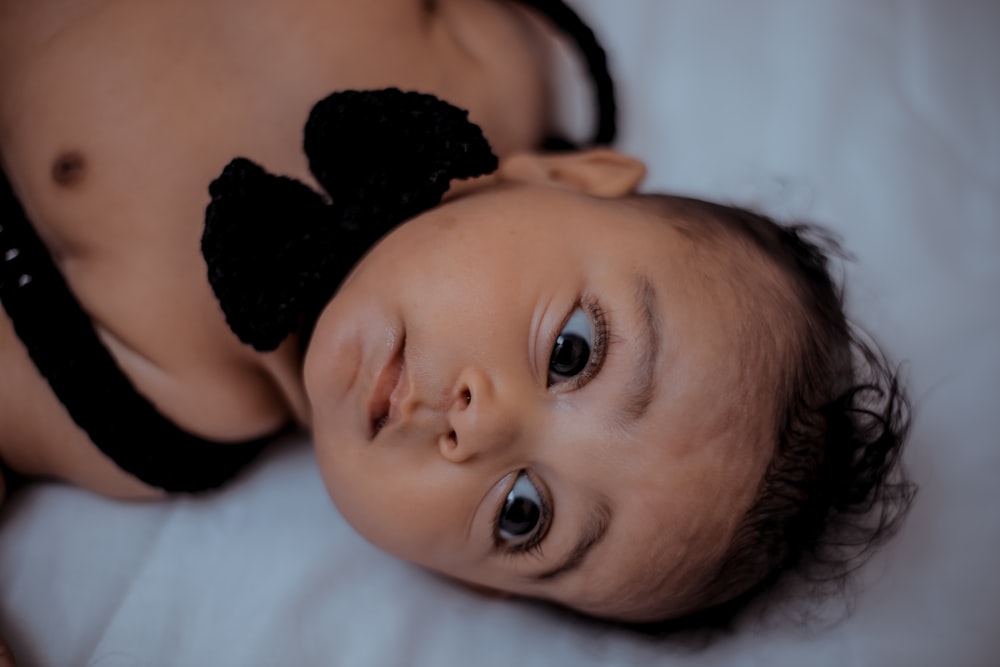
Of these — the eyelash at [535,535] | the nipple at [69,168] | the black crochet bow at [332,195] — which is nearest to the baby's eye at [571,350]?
the eyelash at [535,535]

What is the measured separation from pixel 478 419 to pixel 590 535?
0.62ft

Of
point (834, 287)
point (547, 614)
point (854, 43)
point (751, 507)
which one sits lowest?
point (547, 614)

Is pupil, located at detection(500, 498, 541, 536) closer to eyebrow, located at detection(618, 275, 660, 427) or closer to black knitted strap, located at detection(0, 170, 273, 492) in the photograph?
eyebrow, located at detection(618, 275, 660, 427)

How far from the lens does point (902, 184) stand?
1441 millimetres

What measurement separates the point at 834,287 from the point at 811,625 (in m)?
0.46

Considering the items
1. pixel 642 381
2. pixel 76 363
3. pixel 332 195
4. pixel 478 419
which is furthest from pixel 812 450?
pixel 76 363

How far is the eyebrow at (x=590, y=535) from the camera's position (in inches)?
38.8

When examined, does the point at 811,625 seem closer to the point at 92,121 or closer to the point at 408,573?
the point at 408,573

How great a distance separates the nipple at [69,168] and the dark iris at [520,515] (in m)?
0.69

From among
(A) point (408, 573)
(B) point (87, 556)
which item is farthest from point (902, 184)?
(B) point (87, 556)

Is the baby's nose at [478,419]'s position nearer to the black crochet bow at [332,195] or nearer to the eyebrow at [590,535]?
the eyebrow at [590,535]

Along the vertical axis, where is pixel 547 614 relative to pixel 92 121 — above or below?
below

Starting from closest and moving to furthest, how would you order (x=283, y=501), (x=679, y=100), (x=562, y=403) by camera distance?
(x=562, y=403), (x=283, y=501), (x=679, y=100)

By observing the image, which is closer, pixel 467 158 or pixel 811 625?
pixel 467 158
